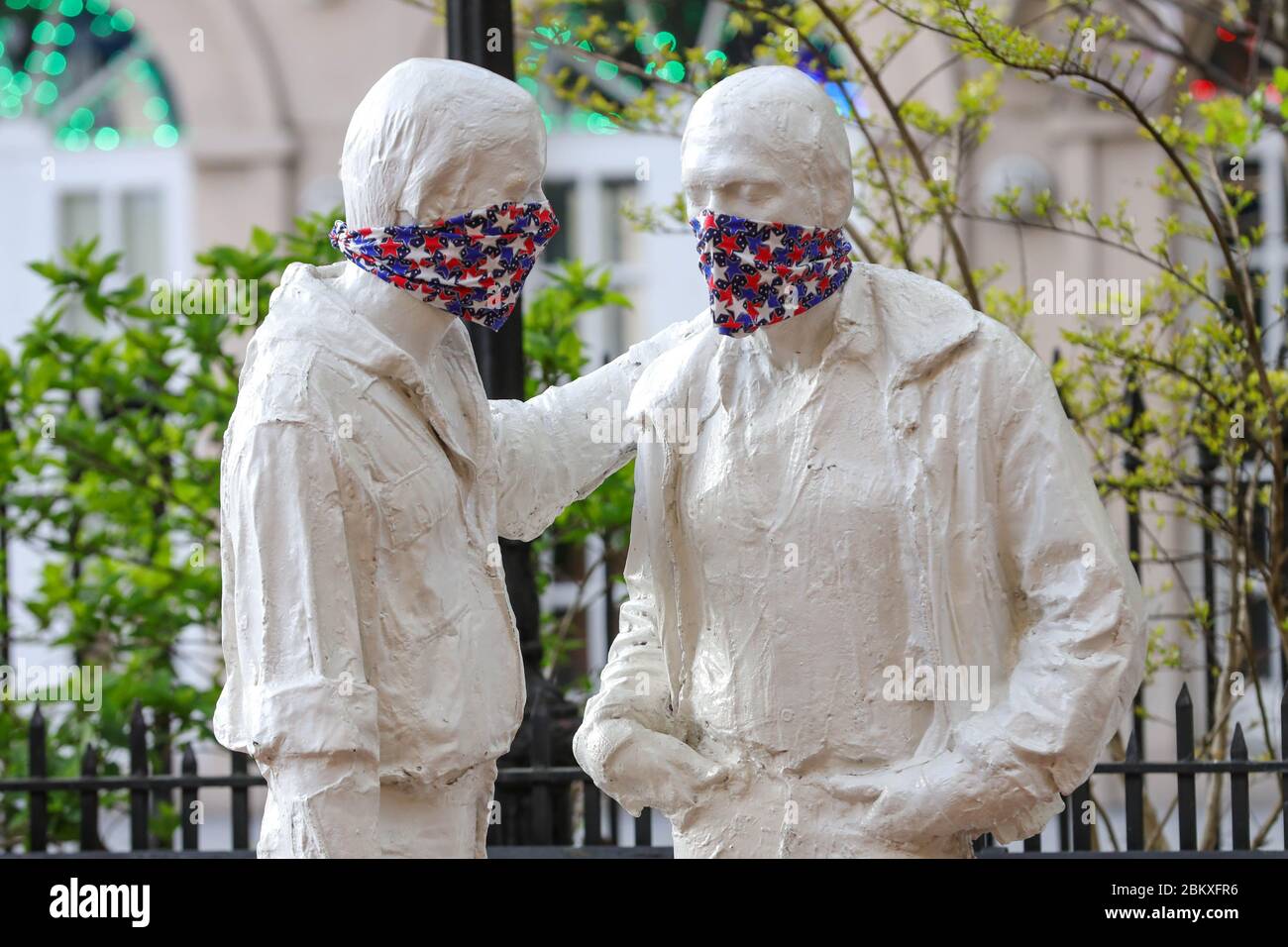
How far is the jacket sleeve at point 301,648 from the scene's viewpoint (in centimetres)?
340

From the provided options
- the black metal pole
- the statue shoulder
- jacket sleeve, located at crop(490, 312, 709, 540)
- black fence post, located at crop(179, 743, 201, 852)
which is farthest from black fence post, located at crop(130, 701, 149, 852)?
the statue shoulder

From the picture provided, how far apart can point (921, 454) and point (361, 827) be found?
118 centimetres

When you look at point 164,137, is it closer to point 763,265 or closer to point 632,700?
point 632,700

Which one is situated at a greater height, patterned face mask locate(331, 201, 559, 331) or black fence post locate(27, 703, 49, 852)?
patterned face mask locate(331, 201, 559, 331)

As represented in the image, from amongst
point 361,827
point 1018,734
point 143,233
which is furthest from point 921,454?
point 143,233

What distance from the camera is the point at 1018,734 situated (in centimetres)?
356

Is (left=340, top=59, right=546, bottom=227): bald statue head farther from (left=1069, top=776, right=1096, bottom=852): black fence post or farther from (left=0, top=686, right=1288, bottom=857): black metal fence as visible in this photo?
(left=1069, top=776, right=1096, bottom=852): black fence post

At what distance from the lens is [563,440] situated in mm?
4070

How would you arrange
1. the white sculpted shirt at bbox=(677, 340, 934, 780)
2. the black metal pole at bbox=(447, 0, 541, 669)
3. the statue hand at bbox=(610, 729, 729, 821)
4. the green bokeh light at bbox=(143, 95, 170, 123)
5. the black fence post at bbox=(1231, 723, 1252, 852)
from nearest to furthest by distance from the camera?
the white sculpted shirt at bbox=(677, 340, 934, 780), the statue hand at bbox=(610, 729, 729, 821), the black metal pole at bbox=(447, 0, 541, 669), the black fence post at bbox=(1231, 723, 1252, 852), the green bokeh light at bbox=(143, 95, 170, 123)

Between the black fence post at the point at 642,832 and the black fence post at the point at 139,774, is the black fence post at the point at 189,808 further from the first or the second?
the black fence post at the point at 642,832

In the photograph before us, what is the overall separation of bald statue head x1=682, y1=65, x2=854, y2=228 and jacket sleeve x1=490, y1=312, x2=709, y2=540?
1.52 feet

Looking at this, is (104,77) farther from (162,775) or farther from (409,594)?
(409,594)

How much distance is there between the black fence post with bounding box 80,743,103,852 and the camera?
21.5 feet

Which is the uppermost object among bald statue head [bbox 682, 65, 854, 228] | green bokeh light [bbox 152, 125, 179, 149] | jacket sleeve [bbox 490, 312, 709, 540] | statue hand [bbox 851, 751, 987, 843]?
green bokeh light [bbox 152, 125, 179, 149]
